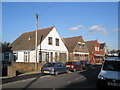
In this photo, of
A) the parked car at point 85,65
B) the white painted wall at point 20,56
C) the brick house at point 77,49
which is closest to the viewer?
the parked car at point 85,65

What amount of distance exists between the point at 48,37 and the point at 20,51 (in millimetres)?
5987

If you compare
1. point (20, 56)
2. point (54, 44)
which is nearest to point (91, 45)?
point (54, 44)

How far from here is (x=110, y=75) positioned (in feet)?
27.0

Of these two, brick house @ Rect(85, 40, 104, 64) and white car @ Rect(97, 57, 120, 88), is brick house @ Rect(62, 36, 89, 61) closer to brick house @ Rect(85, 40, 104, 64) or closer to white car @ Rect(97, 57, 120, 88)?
brick house @ Rect(85, 40, 104, 64)

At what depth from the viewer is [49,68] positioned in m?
15.7

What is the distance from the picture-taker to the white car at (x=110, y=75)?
791 cm

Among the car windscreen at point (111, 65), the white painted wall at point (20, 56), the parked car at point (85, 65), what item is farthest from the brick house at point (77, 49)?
the car windscreen at point (111, 65)

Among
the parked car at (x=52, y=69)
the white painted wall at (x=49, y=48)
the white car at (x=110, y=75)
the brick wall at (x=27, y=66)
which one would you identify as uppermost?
the white painted wall at (x=49, y=48)

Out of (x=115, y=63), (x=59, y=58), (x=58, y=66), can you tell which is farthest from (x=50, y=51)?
(x=115, y=63)

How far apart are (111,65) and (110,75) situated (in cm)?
125

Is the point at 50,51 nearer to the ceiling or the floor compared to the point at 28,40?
nearer to the floor

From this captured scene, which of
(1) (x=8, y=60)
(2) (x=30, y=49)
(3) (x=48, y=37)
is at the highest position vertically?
(3) (x=48, y=37)

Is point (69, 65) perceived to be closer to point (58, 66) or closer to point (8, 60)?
point (58, 66)

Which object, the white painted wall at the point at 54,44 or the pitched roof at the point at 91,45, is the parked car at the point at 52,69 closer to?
the white painted wall at the point at 54,44
